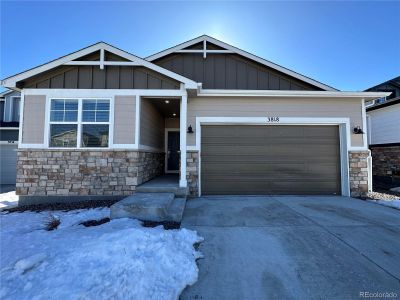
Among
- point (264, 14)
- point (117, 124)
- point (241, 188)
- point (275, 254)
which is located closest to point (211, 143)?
point (241, 188)

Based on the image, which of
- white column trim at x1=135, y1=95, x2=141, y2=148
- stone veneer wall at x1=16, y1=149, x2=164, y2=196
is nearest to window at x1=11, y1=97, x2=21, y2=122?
stone veneer wall at x1=16, y1=149, x2=164, y2=196

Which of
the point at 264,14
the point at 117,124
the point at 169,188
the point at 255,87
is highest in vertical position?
the point at 264,14

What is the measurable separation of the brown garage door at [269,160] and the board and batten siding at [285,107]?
0.49 m

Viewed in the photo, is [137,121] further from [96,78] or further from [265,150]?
[265,150]

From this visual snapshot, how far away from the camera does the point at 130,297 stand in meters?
1.95

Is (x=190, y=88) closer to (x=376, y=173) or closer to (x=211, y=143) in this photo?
(x=211, y=143)

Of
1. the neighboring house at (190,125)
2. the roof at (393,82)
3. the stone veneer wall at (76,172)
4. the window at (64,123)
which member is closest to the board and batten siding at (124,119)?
the neighboring house at (190,125)

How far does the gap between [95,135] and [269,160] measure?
Answer: 5.71 m

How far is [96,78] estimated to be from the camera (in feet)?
19.7

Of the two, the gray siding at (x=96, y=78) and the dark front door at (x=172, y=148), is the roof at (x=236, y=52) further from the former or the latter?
the dark front door at (x=172, y=148)

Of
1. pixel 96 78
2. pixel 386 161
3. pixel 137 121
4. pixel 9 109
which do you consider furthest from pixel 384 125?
pixel 9 109

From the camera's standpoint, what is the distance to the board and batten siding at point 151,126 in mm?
6448

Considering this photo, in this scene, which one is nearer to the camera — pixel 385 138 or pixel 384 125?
pixel 385 138

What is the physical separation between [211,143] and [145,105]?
8.39ft
